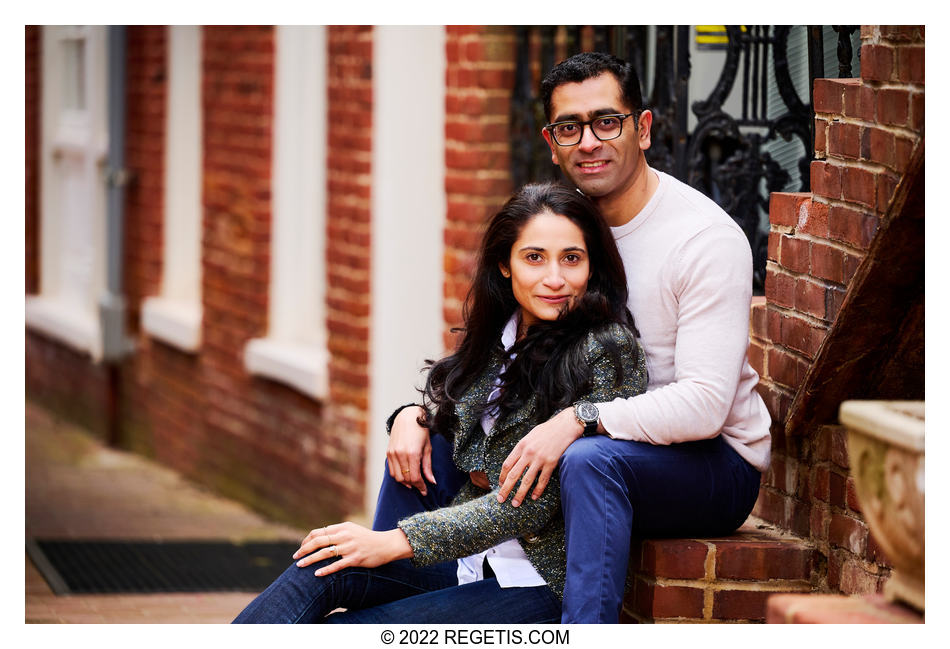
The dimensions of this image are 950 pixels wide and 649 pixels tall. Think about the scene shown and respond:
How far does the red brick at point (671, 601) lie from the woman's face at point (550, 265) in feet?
2.20

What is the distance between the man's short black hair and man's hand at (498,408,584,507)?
796 mm

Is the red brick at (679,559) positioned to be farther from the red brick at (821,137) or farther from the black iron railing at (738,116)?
the black iron railing at (738,116)

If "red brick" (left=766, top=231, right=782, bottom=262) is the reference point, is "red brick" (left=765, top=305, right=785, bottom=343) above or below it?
below

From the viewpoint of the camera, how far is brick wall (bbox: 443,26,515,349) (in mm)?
5727

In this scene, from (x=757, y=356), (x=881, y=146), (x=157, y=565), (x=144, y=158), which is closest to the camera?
(x=881, y=146)

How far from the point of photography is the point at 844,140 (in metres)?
3.48

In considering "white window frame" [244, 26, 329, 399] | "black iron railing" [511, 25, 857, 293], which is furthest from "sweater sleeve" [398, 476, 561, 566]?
"white window frame" [244, 26, 329, 399]

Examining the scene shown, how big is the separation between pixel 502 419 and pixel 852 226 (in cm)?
90

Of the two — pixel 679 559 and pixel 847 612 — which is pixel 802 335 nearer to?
pixel 679 559

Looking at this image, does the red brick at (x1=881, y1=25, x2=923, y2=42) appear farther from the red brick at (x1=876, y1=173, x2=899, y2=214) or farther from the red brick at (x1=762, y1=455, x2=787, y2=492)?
the red brick at (x1=762, y1=455, x2=787, y2=492)

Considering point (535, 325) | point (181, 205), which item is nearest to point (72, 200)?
point (181, 205)

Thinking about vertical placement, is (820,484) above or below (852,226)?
below

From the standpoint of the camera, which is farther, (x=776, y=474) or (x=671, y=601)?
(x=776, y=474)
